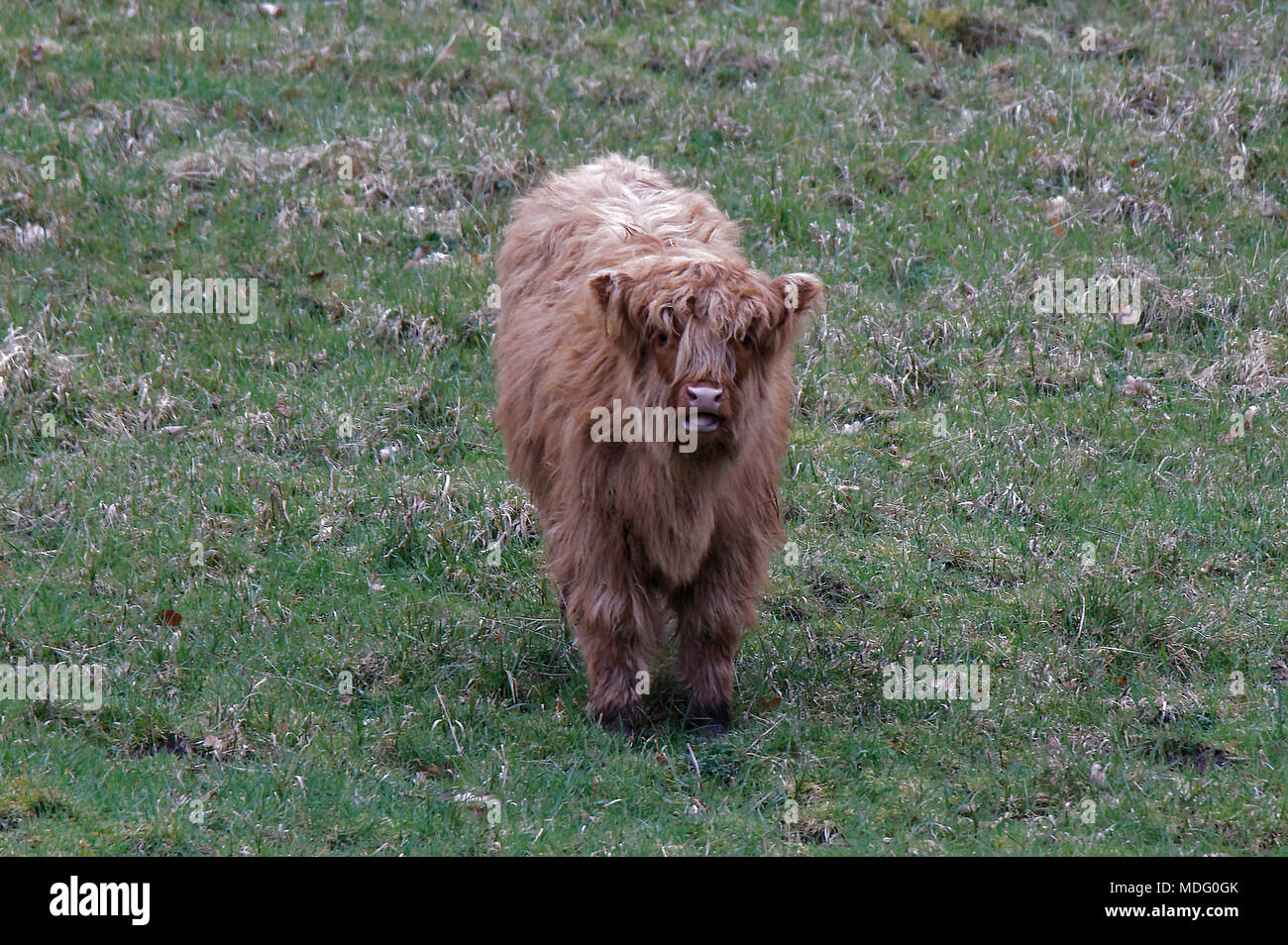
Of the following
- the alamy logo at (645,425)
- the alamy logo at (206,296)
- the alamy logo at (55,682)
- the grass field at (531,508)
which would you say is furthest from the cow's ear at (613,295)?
the alamy logo at (206,296)

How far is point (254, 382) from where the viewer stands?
26.9ft

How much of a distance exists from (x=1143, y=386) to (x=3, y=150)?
7350mm

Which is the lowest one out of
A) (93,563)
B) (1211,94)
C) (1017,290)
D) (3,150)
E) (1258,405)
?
(93,563)

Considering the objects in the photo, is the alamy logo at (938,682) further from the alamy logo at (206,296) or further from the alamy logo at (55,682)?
the alamy logo at (206,296)

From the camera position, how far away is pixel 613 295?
514cm

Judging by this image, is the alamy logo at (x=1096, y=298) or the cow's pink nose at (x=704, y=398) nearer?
the cow's pink nose at (x=704, y=398)

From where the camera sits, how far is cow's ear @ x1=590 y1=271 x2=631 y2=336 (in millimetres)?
5141

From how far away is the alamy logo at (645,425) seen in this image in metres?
5.05

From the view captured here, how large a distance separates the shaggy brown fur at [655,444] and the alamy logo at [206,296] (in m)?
2.99

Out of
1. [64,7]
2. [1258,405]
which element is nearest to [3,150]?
[64,7]

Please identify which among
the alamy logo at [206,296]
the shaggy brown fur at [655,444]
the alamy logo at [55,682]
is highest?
the alamy logo at [206,296]

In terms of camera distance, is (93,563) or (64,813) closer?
(64,813)

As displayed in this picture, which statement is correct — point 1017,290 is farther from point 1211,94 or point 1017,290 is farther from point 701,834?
point 701,834

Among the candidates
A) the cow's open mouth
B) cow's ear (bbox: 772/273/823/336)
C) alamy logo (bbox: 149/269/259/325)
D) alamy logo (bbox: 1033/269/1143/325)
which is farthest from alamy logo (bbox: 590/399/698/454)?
alamy logo (bbox: 1033/269/1143/325)
